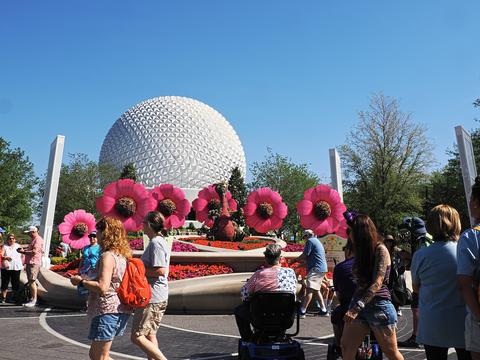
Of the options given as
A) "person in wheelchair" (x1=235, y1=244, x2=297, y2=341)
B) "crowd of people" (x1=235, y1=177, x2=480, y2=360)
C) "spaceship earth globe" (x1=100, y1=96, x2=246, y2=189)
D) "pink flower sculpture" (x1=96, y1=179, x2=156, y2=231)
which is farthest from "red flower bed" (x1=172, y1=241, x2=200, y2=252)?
"spaceship earth globe" (x1=100, y1=96, x2=246, y2=189)

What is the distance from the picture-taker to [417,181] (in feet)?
116

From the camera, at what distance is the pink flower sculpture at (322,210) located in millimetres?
11547

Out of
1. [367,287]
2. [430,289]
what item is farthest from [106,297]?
[430,289]

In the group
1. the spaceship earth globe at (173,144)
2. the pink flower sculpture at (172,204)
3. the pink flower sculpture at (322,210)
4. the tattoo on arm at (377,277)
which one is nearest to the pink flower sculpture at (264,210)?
the pink flower sculpture at (322,210)

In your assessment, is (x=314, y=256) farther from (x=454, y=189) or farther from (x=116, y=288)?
(x=454, y=189)

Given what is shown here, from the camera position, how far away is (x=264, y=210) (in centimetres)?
1380

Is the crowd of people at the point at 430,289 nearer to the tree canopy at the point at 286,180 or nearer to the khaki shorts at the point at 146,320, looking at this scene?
the khaki shorts at the point at 146,320

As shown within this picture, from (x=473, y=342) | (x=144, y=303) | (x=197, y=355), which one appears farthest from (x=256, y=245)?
(x=473, y=342)

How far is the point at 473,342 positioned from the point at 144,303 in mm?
2811

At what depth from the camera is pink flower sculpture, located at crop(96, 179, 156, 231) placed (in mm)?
9031

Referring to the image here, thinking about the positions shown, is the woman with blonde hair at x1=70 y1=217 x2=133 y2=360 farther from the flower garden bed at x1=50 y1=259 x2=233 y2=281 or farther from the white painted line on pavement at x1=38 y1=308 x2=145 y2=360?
the flower garden bed at x1=50 y1=259 x2=233 y2=281

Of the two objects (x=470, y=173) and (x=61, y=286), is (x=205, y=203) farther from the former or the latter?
(x=470, y=173)

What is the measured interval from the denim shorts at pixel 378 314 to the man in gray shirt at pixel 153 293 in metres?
2.09

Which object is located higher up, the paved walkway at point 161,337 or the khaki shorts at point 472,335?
the khaki shorts at point 472,335
